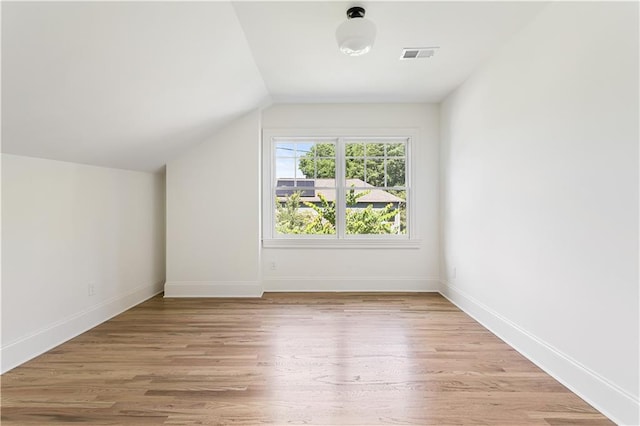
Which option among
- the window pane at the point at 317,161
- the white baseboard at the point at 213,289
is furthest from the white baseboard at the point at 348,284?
the window pane at the point at 317,161

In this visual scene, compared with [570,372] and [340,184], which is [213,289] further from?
[570,372]

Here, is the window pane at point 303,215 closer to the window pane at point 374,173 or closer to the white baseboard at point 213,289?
the window pane at point 374,173

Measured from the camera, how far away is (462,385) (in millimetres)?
1988

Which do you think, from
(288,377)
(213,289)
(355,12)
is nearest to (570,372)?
(288,377)

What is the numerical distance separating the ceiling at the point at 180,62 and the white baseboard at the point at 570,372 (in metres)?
2.26

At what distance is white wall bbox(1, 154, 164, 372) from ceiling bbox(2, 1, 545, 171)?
0.65ft

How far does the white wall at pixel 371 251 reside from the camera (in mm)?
4199

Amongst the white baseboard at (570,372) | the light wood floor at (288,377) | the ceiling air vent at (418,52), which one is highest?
the ceiling air vent at (418,52)

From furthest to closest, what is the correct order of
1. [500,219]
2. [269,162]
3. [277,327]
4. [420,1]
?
[269,162], [277,327], [500,219], [420,1]

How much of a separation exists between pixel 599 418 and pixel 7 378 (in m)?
3.38

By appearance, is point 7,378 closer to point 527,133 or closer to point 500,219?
point 500,219

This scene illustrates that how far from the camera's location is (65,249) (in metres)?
2.68

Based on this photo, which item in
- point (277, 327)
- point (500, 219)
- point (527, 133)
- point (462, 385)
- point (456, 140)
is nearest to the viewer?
point (462, 385)

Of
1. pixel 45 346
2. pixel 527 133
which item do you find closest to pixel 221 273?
pixel 45 346
